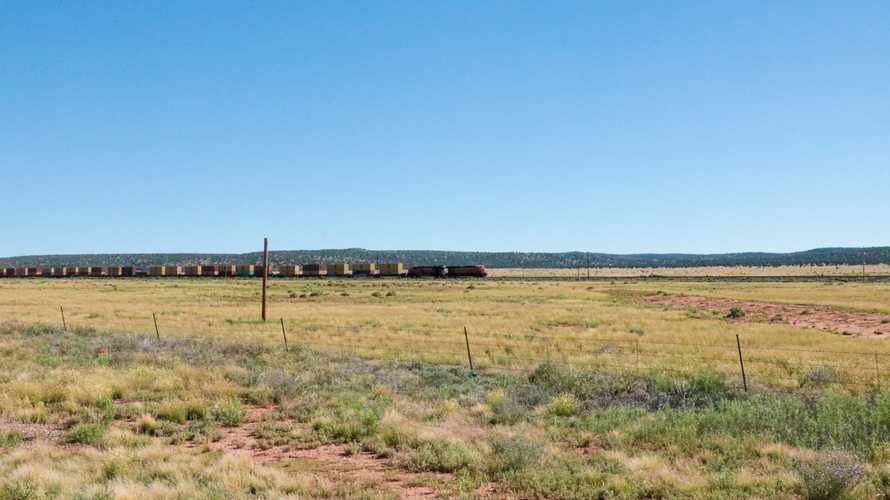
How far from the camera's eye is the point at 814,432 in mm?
11562

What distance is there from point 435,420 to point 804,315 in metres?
36.6


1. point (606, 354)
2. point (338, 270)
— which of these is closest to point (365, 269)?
point (338, 270)

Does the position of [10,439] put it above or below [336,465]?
above

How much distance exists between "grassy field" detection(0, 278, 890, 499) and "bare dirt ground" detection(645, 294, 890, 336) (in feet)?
28.7

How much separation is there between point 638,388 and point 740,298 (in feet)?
159

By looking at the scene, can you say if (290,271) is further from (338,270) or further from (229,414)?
(229,414)

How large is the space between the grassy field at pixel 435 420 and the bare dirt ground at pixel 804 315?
28.7ft

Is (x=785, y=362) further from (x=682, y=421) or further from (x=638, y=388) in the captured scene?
(x=682, y=421)

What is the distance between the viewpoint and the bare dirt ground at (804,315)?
34.0 meters

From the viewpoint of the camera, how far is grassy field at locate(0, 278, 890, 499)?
9.27 metres

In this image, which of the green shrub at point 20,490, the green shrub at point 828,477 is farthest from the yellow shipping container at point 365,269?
the green shrub at point 828,477

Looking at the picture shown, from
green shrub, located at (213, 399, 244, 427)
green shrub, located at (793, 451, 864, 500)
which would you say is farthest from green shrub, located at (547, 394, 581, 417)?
green shrub, located at (213, 399, 244, 427)

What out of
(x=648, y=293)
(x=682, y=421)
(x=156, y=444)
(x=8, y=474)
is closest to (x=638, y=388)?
(x=682, y=421)

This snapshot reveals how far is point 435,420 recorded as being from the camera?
520 inches
